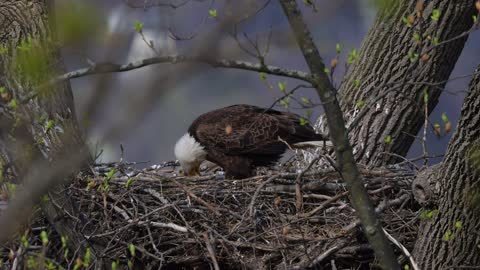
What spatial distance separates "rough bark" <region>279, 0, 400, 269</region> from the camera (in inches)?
133

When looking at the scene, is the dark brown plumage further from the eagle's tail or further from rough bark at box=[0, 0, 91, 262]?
rough bark at box=[0, 0, 91, 262]

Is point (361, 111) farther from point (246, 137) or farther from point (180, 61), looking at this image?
point (246, 137)

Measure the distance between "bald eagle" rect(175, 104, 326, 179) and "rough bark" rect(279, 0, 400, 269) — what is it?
2930mm

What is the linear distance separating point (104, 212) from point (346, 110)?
2.09 meters

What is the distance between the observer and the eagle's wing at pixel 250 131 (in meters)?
6.71

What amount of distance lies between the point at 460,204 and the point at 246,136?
2.70 m

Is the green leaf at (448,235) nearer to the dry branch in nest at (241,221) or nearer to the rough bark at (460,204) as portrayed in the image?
the rough bark at (460,204)

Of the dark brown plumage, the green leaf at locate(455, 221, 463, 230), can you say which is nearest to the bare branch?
the green leaf at locate(455, 221, 463, 230)

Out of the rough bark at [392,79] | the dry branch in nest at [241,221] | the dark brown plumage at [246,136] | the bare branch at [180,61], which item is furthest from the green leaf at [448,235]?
the dark brown plumage at [246,136]

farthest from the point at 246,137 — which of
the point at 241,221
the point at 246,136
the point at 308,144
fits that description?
the point at 241,221

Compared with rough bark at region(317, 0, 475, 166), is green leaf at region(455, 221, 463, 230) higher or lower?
lower

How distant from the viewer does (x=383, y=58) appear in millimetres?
6375

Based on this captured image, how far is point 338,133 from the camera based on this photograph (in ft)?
11.7

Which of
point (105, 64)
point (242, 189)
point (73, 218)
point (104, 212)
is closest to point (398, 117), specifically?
point (242, 189)
